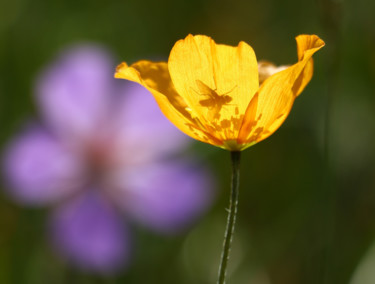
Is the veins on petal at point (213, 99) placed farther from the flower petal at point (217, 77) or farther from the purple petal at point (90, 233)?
the purple petal at point (90, 233)

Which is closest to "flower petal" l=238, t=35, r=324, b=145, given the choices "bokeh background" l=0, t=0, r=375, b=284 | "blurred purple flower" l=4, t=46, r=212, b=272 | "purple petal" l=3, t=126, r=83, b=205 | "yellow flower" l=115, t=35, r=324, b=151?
"yellow flower" l=115, t=35, r=324, b=151

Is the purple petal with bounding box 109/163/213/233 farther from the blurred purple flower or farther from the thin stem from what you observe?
the thin stem

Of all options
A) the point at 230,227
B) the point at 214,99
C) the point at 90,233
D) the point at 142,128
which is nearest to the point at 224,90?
→ the point at 214,99

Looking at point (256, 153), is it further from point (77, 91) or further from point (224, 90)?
point (224, 90)

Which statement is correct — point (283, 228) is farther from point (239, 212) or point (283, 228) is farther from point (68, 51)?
point (68, 51)

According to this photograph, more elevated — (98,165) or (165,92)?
(165,92)

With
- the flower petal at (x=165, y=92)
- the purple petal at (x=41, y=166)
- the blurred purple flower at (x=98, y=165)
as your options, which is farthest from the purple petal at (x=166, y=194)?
the flower petal at (x=165, y=92)

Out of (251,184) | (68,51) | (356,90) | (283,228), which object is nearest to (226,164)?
(251,184)
